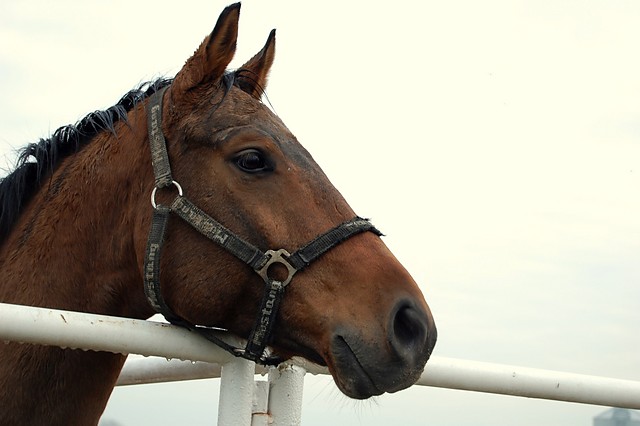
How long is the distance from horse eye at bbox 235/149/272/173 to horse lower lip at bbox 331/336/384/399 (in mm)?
770

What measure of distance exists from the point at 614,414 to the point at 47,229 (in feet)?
8.50

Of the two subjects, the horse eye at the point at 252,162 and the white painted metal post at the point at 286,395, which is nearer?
the white painted metal post at the point at 286,395

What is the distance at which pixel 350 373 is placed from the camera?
2854 mm

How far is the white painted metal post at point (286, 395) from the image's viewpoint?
284 cm

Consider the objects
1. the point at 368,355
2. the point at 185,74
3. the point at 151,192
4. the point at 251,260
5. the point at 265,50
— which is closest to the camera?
the point at 368,355

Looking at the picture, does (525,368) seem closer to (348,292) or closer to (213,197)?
(348,292)

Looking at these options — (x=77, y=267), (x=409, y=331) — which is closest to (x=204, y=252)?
(x=77, y=267)

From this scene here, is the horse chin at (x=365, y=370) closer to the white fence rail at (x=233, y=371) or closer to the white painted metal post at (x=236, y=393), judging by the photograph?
the white fence rail at (x=233, y=371)

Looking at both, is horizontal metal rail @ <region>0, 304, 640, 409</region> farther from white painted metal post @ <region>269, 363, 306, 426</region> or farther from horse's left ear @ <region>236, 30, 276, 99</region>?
horse's left ear @ <region>236, 30, 276, 99</region>

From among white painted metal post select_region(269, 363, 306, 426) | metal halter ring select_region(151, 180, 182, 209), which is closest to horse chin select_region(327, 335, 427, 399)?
white painted metal post select_region(269, 363, 306, 426)

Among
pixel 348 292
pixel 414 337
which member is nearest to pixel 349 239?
pixel 348 292

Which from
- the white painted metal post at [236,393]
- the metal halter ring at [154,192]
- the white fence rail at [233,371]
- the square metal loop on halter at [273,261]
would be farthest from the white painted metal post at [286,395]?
the metal halter ring at [154,192]

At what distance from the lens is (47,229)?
349 cm

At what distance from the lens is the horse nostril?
279 cm
